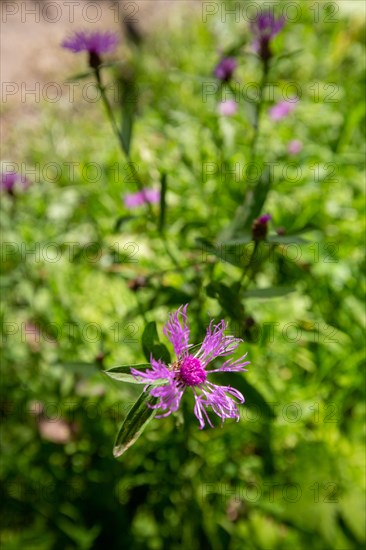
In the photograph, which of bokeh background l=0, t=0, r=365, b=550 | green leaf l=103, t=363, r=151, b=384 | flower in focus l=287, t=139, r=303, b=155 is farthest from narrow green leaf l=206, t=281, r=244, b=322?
flower in focus l=287, t=139, r=303, b=155

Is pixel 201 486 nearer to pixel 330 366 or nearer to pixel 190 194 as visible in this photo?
pixel 330 366

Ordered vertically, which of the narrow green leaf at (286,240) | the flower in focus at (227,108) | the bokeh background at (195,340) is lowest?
the bokeh background at (195,340)

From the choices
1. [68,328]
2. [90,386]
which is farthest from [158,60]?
[90,386]

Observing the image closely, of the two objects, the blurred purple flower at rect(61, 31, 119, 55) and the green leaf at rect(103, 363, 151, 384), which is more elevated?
the blurred purple flower at rect(61, 31, 119, 55)

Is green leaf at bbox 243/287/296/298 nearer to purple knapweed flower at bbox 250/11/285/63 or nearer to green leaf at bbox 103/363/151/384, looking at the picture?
green leaf at bbox 103/363/151/384

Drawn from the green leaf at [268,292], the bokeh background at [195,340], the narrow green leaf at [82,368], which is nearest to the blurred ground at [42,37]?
the bokeh background at [195,340]

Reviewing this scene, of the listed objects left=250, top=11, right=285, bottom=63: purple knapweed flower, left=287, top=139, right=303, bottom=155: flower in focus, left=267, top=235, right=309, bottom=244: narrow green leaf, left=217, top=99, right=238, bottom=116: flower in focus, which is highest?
left=250, top=11, right=285, bottom=63: purple knapweed flower

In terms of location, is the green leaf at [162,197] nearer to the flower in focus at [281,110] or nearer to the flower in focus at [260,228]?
the flower in focus at [260,228]
